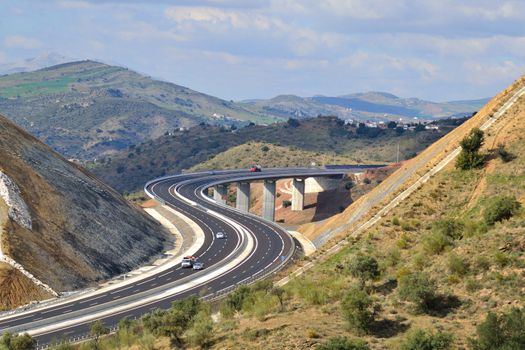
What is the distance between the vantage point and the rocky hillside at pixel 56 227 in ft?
249

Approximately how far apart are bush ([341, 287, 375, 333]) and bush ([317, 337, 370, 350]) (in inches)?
96.6

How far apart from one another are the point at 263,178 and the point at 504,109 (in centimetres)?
9643

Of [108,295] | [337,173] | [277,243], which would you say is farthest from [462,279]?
[337,173]

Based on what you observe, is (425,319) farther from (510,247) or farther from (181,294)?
(181,294)

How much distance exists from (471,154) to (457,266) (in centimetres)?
2397

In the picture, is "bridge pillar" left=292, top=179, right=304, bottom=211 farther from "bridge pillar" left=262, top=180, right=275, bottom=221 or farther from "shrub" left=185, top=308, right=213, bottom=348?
"shrub" left=185, top=308, right=213, bottom=348

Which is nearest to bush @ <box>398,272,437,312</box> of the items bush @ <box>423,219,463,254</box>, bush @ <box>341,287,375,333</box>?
bush @ <box>341,287,375,333</box>

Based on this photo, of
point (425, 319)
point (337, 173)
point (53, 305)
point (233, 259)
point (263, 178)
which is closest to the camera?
point (425, 319)

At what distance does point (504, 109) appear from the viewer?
7594 cm

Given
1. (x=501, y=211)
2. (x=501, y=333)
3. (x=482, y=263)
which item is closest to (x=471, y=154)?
(x=501, y=211)

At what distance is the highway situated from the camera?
64.8 meters

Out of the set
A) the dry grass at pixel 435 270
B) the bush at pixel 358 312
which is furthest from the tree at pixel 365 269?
the bush at pixel 358 312

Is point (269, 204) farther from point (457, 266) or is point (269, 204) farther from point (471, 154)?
point (457, 266)

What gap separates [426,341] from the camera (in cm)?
3375
